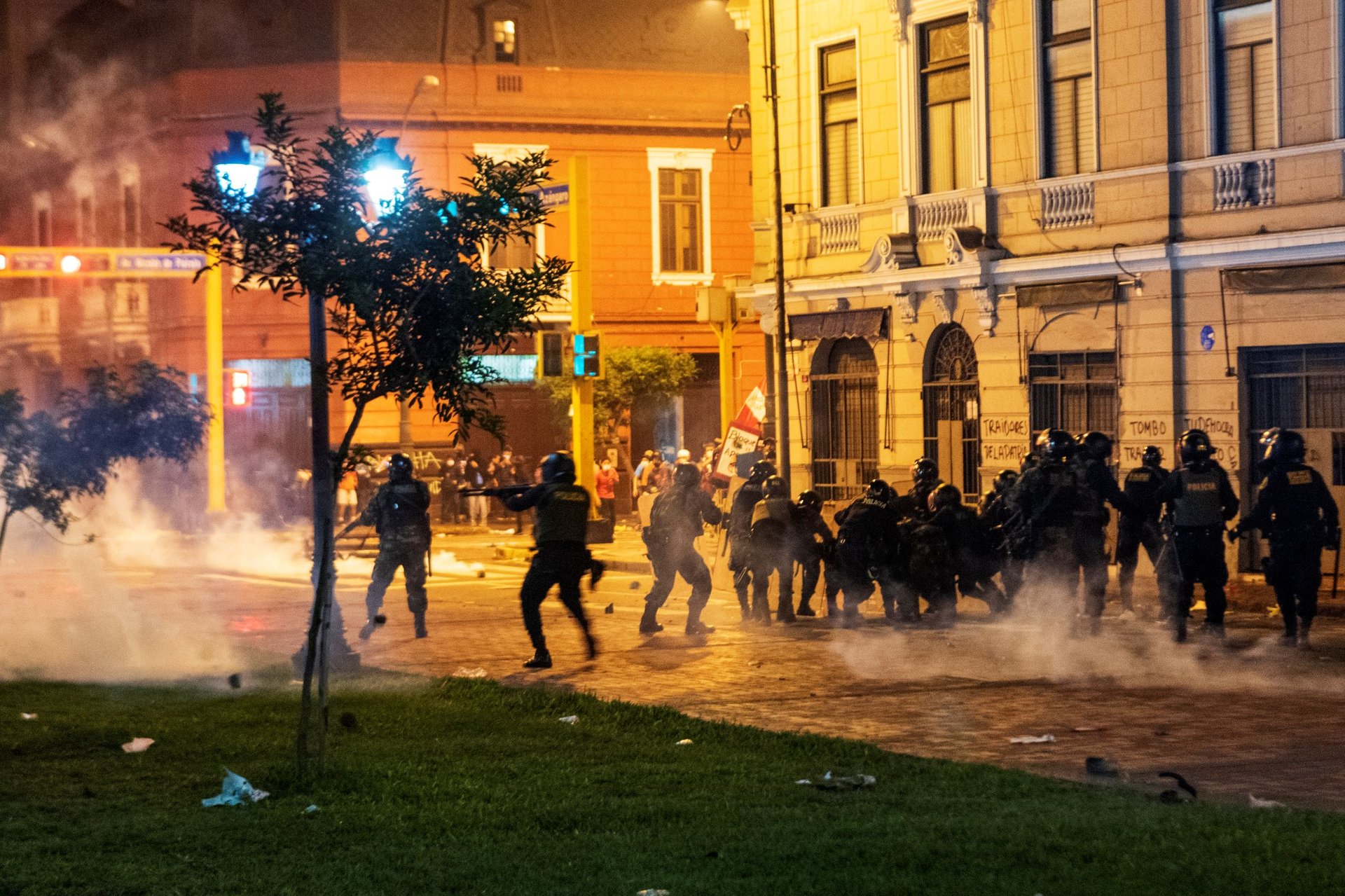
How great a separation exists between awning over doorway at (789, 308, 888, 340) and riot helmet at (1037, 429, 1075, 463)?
1003cm

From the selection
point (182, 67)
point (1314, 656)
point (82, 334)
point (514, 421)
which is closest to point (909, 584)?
point (1314, 656)

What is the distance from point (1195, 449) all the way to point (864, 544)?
3.72 meters

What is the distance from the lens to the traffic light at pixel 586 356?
27891 millimetres

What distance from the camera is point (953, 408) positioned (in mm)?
25547

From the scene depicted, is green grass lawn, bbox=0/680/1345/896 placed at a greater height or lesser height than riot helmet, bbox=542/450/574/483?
lesser

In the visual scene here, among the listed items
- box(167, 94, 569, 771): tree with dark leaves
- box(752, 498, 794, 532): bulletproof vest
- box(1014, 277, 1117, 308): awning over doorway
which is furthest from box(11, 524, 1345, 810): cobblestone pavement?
box(1014, 277, 1117, 308): awning over doorway

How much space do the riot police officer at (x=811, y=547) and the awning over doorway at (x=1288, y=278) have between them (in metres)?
6.28

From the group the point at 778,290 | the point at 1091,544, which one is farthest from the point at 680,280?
the point at 1091,544

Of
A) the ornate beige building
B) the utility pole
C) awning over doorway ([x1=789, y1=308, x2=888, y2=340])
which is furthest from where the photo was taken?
the utility pole

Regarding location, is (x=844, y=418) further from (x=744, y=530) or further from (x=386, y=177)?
(x=386, y=177)

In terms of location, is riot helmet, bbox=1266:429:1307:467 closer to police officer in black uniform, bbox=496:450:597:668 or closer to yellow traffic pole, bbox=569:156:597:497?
police officer in black uniform, bbox=496:450:597:668

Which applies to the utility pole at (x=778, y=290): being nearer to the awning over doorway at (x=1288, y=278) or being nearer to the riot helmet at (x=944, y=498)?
the awning over doorway at (x=1288, y=278)

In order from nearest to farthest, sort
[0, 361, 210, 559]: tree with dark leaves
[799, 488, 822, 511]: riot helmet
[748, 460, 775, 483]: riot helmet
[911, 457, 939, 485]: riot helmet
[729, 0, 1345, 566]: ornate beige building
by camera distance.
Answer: [0, 361, 210, 559]: tree with dark leaves, [911, 457, 939, 485]: riot helmet, [799, 488, 822, 511]: riot helmet, [748, 460, 775, 483]: riot helmet, [729, 0, 1345, 566]: ornate beige building

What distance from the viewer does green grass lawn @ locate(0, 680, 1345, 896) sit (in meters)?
6.76
